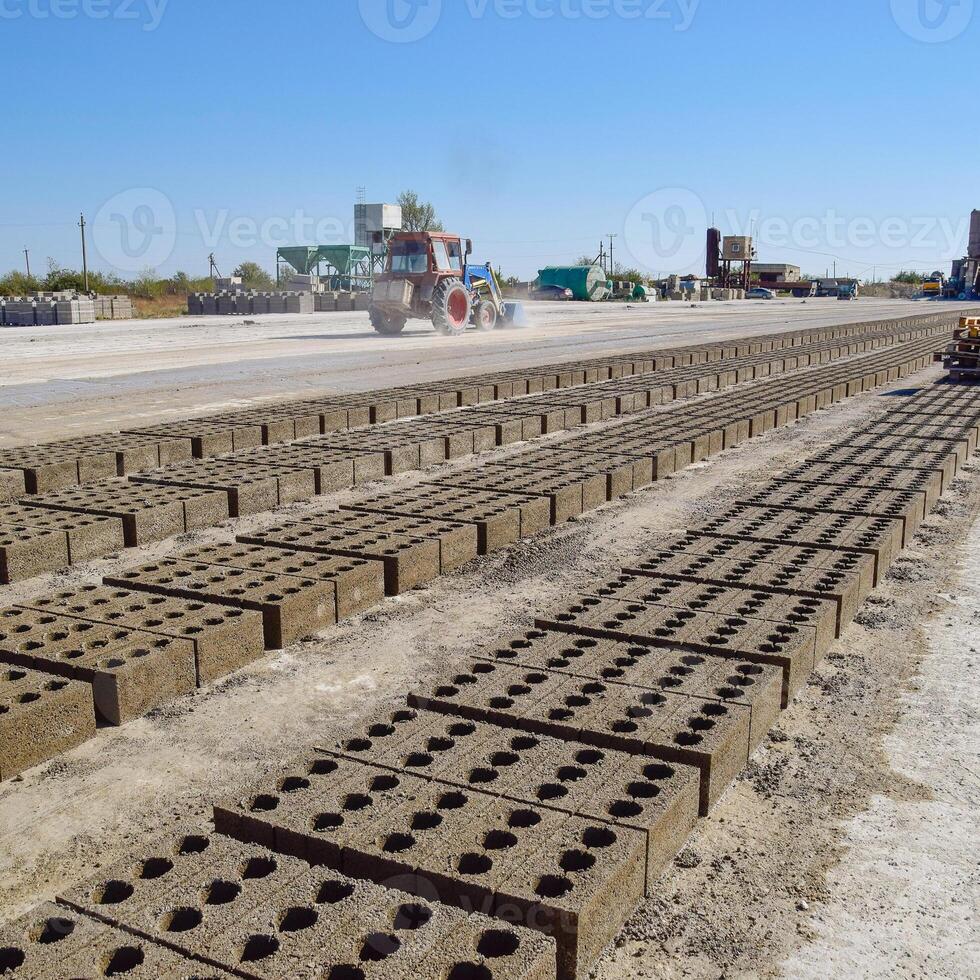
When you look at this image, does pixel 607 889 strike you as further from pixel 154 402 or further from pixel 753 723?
pixel 154 402

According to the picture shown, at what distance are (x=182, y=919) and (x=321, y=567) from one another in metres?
3.48

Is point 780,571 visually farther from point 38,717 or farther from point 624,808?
point 38,717

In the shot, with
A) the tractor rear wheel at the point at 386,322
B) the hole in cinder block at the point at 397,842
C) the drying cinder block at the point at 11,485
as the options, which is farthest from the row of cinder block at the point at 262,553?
the tractor rear wheel at the point at 386,322

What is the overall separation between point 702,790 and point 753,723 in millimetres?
574

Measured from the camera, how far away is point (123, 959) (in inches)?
98.3

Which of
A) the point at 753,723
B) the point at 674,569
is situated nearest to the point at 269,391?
the point at 674,569

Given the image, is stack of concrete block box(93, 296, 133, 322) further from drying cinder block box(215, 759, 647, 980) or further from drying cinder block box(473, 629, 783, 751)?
drying cinder block box(215, 759, 647, 980)

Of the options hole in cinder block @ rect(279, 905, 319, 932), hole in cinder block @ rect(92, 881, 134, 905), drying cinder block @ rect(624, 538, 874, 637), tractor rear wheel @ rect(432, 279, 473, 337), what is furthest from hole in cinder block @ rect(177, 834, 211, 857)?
tractor rear wheel @ rect(432, 279, 473, 337)

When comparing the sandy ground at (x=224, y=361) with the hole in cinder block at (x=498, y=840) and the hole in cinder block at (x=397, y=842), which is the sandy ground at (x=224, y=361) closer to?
the hole in cinder block at (x=397, y=842)

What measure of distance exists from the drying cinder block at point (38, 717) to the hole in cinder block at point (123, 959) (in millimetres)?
1764

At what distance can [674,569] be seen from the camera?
5.97 metres

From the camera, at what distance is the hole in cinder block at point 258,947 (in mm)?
2500

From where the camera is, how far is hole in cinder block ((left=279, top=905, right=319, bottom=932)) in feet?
8.61

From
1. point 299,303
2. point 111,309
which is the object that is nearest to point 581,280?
point 299,303
